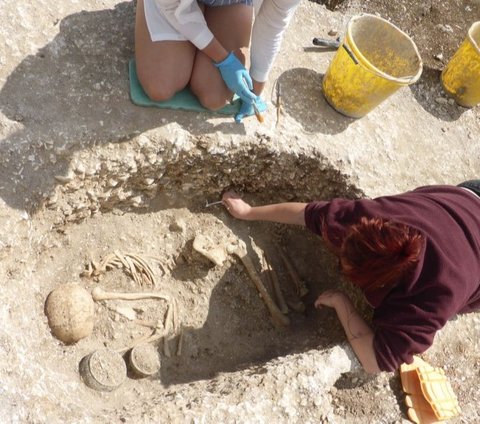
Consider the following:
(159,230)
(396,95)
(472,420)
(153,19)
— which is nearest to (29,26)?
(153,19)

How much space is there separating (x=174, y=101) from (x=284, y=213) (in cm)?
74

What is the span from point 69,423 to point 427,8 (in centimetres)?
375

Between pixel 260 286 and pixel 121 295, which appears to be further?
pixel 260 286

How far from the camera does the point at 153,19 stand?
2.54m

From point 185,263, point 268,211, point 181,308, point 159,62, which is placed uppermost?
point 159,62

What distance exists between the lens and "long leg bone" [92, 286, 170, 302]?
2.65 meters

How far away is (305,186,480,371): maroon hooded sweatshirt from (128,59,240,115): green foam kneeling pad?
69 centimetres

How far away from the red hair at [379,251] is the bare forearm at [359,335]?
0.47 metres

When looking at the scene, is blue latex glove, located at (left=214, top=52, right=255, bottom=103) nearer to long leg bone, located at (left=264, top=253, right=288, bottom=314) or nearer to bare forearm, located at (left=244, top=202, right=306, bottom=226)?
bare forearm, located at (left=244, top=202, right=306, bottom=226)

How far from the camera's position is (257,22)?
2523mm

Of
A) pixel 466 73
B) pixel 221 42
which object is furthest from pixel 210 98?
pixel 466 73

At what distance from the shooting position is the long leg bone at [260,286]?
2.94m

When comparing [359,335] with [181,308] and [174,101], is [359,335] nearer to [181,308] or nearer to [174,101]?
[181,308]

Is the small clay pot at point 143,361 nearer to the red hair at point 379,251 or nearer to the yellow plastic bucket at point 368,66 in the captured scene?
the red hair at point 379,251
